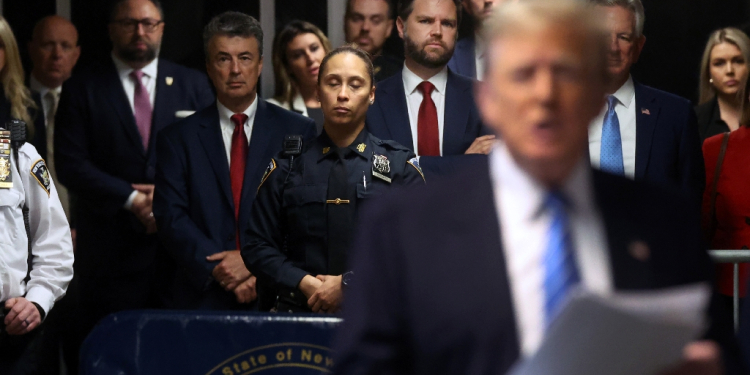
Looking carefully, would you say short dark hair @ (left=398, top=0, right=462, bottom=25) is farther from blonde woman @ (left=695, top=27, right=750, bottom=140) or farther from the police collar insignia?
blonde woman @ (left=695, top=27, right=750, bottom=140)

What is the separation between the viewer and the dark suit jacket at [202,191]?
12.1ft

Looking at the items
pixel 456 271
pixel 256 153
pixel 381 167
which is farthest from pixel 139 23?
pixel 456 271

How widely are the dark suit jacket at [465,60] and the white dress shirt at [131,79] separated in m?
1.49

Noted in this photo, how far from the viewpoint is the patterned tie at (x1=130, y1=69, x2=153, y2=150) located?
440cm

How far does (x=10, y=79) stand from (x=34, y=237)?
2.81ft

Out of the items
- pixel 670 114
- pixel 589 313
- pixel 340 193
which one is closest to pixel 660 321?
pixel 589 313

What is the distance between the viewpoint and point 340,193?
10.7 ft

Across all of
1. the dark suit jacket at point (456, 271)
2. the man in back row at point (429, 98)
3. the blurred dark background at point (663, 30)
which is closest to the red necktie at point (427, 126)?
the man in back row at point (429, 98)

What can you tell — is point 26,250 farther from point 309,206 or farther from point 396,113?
point 396,113

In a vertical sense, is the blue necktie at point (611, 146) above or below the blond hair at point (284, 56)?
below

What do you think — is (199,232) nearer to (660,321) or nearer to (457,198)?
(457,198)

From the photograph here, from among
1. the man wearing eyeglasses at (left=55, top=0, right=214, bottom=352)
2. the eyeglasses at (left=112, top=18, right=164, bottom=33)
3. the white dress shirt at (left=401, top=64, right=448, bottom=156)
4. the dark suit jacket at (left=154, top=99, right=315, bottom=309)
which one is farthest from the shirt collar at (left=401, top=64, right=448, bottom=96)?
the eyeglasses at (left=112, top=18, right=164, bottom=33)

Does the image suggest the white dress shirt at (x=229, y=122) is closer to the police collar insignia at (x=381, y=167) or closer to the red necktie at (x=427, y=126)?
the red necktie at (x=427, y=126)

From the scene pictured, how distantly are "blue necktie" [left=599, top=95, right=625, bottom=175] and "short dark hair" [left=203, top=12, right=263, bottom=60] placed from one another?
5.13 feet
